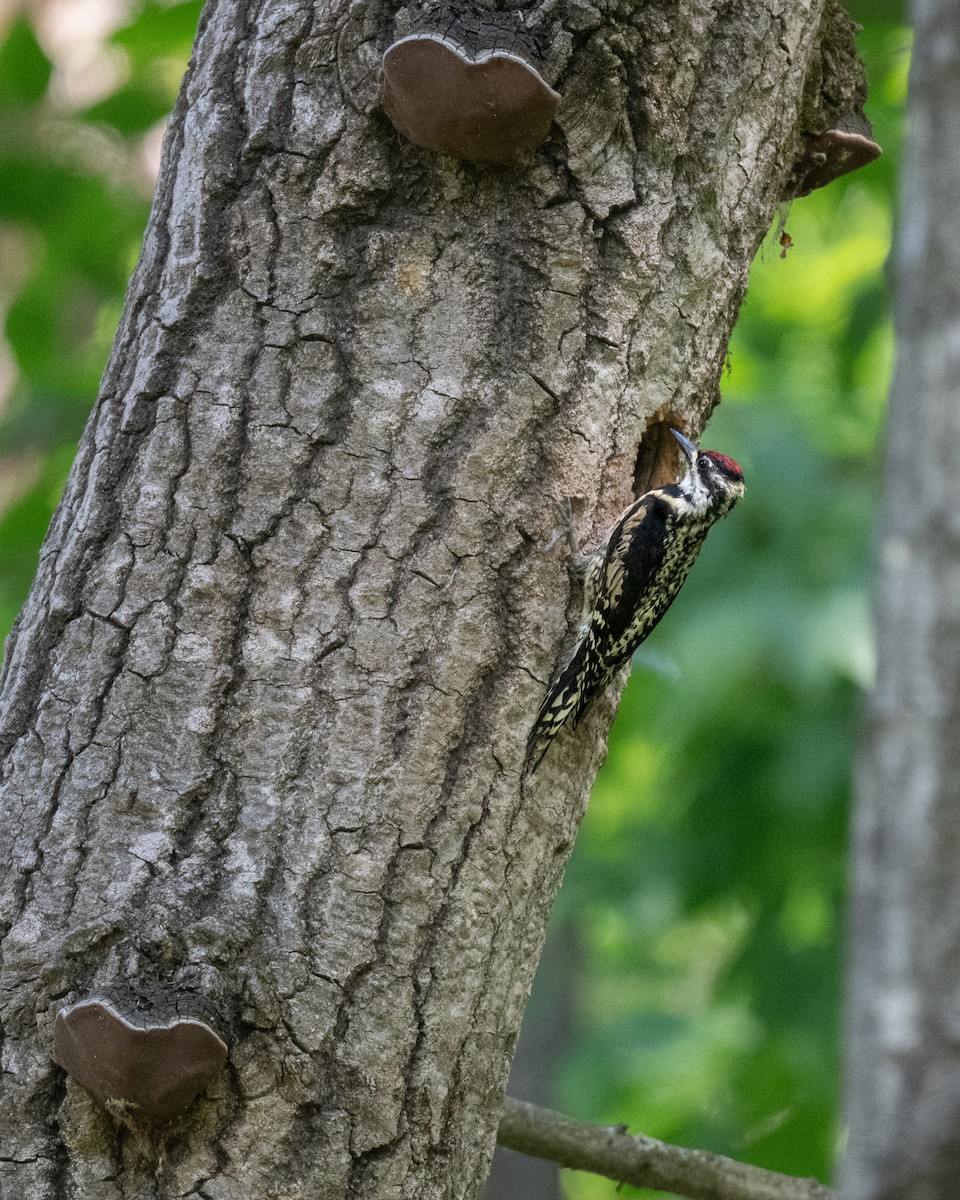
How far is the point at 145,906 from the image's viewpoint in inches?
97.7

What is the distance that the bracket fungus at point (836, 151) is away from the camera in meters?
3.32

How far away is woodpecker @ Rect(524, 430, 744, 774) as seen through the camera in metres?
2.92

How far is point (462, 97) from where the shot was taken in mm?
2660

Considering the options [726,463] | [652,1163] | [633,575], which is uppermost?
[726,463]

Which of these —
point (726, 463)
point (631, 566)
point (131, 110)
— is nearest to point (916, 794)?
point (631, 566)

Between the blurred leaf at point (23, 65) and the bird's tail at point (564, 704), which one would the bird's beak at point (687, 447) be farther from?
the blurred leaf at point (23, 65)

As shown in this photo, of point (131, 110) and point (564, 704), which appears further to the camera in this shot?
point (131, 110)

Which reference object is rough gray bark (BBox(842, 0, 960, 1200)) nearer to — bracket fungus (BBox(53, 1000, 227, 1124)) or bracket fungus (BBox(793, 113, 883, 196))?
bracket fungus (BBox(53, 1000, 227, 1124))

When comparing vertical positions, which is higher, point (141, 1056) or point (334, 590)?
point (334, 590)

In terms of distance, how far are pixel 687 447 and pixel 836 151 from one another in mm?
843

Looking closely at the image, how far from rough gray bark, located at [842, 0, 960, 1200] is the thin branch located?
2350 mm

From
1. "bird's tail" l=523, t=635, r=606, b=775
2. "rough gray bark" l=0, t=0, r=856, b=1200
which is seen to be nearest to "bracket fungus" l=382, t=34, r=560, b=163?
"rough gray bark" l=0, t=0, r=856, b=1200

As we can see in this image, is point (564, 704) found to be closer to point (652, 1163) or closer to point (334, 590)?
point (334, 590)

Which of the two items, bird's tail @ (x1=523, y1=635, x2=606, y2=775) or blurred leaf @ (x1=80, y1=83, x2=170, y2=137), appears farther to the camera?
blurred leaf @ (x1=80, y1=83, x2=170, y2=137)
